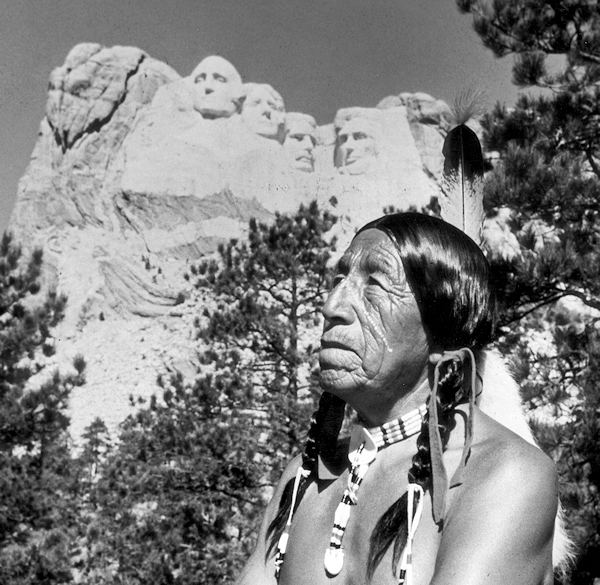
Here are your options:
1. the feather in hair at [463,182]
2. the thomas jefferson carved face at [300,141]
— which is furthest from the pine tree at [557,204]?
the thomas jefferson carved face at [300,141]

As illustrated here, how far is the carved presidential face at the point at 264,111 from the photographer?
225ft

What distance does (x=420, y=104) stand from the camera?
242 ft

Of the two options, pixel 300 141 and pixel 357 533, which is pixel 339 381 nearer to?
pixel 357 533

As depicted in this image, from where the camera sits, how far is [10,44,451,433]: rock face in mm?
57219

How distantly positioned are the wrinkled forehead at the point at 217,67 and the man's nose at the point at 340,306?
71.7 meters

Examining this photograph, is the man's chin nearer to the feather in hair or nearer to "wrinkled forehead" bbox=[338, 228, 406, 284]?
"wrinkled forehead" bbox=[338, 228, 406, 284]

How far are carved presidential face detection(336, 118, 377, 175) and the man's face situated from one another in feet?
221

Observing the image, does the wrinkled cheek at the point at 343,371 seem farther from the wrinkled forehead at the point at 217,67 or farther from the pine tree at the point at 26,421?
the wrinkled forehead at the point at 217,67

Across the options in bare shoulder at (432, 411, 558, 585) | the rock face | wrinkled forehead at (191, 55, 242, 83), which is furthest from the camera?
wrinkled forehead at (191, 55, 242, 83)

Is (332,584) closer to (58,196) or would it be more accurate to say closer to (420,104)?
(58,196)

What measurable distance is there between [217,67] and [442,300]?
72.2 metres

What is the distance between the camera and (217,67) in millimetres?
70562

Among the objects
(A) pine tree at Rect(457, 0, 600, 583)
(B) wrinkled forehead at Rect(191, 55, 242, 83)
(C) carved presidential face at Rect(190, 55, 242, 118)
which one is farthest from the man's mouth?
(B) wrinkled forehead at Rect(191, 55, 242, 83)

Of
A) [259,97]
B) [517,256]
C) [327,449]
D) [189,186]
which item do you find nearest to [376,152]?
[259,97]
